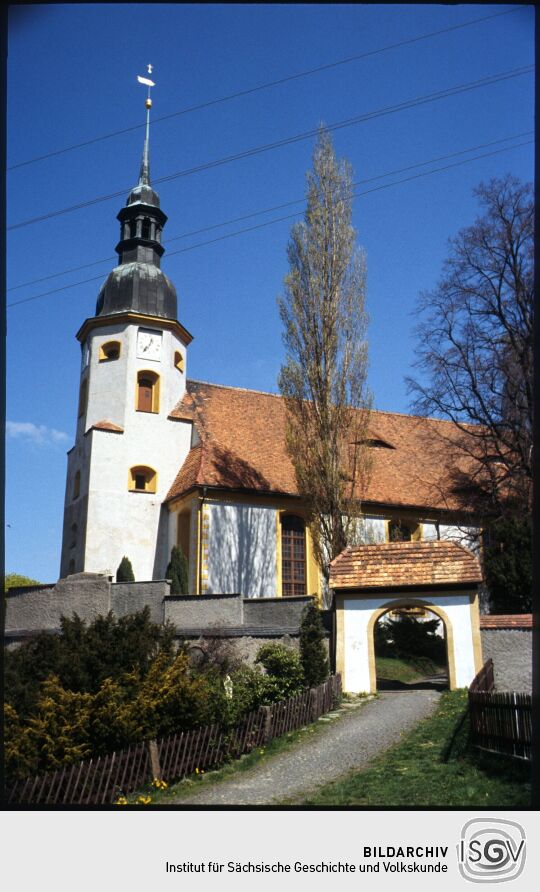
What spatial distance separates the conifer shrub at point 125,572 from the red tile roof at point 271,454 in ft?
8.87

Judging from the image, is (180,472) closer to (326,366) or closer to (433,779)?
(326,366)

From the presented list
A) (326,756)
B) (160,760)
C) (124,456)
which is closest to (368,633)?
(326,756)

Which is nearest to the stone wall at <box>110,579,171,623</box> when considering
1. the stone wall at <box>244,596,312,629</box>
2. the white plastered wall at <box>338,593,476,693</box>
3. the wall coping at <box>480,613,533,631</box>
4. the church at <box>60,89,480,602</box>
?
the stone wall at <box>244,596,312,629</box>

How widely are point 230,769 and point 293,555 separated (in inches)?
570

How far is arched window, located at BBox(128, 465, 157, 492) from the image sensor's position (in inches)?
1048

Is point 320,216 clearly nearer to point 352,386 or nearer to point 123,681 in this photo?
point 352,386

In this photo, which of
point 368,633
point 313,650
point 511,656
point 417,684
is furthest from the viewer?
point 417,684

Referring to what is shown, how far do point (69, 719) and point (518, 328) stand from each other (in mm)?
16867

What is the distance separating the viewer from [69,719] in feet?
35.9

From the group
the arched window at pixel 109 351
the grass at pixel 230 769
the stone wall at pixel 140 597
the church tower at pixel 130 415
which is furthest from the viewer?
the arched window at pixel 109 351

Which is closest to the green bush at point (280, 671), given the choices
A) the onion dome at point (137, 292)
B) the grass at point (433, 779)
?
the grass at point (433, 779)

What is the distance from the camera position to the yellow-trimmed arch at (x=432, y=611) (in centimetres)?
1716

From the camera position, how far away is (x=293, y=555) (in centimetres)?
2588

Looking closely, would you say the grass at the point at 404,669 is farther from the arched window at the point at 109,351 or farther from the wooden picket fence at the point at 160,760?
the arched window at the point at 109,351
